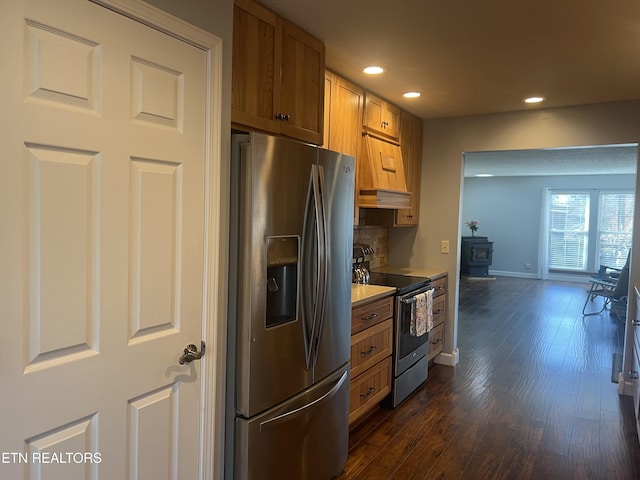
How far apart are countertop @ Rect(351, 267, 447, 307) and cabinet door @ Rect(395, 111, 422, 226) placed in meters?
0.44

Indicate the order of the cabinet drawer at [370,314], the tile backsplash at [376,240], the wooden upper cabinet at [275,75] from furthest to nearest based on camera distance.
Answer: the tile backsplash at [376,240] → the cabinet drawer at [370,314] → the wooden upper cabinet at [275,75]

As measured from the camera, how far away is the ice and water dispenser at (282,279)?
185 cm

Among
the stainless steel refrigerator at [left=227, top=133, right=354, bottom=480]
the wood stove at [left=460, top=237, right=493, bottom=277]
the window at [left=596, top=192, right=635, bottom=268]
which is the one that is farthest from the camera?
the wood stove at [left=460, top=237, right=493, bottom=277]

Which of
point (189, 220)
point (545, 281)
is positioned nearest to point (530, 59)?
point (189, 220)

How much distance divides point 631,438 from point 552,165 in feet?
19.8

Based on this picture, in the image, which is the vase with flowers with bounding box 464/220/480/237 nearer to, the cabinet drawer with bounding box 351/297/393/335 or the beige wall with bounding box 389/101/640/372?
the beige wall with bounding box 389/101/640/372

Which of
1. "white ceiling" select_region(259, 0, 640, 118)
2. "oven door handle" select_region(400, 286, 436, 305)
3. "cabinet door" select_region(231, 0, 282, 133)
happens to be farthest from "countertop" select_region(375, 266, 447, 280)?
"cabinet door" select_region(231, 0, 282, 133)

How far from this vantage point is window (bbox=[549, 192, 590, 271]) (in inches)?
387

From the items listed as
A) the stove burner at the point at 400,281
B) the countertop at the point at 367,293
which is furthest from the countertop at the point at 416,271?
the countertop at the point at 367,293

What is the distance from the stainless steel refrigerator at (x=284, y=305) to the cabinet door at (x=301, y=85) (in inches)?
10.4

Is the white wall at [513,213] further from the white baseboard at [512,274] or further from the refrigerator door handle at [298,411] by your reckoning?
the refrigerator door handle at [298,411]

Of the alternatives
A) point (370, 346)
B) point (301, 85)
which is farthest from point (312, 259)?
point (370, 346)

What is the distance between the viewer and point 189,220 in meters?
1.64

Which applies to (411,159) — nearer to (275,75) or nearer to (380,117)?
(380,117)
